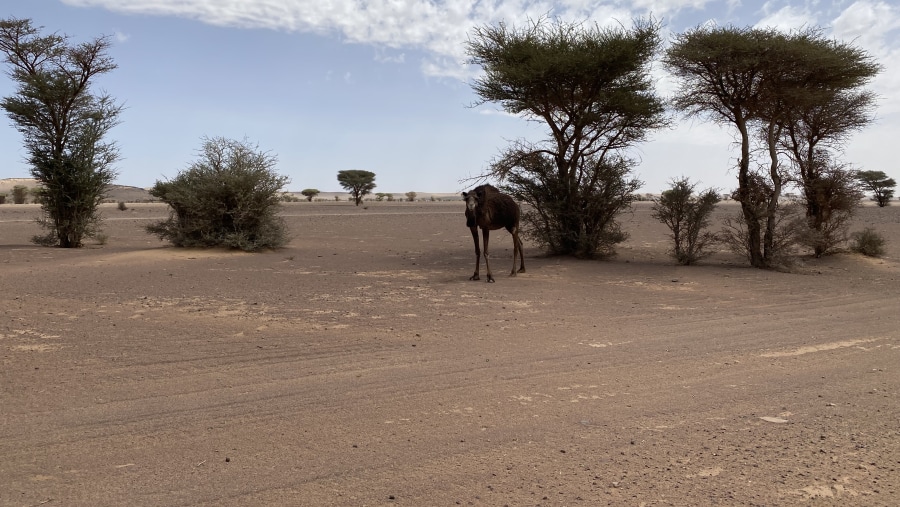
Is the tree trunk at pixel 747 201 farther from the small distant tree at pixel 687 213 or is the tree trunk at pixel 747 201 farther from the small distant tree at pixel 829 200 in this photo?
the small distant tree at pixel 829 200

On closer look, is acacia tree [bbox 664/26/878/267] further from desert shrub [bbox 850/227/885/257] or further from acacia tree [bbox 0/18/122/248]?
acacia tree [bbox 0/18/122/248]

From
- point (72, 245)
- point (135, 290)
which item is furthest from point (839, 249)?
point (72, 245)

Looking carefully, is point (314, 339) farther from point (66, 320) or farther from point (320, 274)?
point (320, 274)

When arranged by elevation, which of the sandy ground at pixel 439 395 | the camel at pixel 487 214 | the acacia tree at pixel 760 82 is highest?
the acacia tree at pixel 760 82

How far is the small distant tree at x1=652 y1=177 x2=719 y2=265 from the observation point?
18.6 metres

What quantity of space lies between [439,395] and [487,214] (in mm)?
9484

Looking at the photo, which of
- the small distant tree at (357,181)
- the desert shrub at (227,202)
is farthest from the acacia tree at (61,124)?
the small distant tree at (357,181)

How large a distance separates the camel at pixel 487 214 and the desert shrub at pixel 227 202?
327 inches

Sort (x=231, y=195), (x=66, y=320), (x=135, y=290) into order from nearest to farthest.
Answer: (x=66, y=320) → (x=135, y=290) → (x=231, y=195)

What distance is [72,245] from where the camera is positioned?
74.0 ft

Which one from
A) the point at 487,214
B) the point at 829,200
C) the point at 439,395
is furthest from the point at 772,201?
the point at 439,395

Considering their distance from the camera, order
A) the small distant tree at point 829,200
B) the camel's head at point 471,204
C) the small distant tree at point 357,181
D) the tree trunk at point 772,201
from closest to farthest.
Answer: the camel's head at point 471,204
the tree trunk at point 772,201
the small distant tree at point 829,200
the small distant tree at point 357,181

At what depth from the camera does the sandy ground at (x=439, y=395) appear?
4461 millimetres

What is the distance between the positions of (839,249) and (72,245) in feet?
82.0
